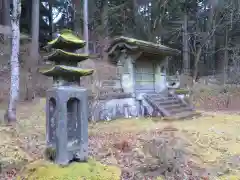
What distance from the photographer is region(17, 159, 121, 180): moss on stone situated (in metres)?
4.26

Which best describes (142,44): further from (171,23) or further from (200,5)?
(200,5)

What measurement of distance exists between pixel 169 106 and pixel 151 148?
20.0ft

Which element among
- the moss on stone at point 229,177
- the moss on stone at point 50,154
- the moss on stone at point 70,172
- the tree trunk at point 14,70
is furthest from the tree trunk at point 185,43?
the moss on stone at point 50,154

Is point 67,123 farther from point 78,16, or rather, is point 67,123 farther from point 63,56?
point 78,16

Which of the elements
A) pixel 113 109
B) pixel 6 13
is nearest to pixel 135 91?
pixel 113 109

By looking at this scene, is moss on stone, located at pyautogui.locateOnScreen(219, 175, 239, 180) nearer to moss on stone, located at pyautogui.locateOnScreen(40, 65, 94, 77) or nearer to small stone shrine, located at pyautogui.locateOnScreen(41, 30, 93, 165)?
small stone shrine, located at pyautogui.locateOnScreen(41, 30, 93, 165)

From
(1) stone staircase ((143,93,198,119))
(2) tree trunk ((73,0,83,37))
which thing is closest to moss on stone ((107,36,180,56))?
(1) stone staircase ((143,93,198,119))

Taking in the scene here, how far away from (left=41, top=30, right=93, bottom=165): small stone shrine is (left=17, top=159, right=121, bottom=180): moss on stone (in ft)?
0.58

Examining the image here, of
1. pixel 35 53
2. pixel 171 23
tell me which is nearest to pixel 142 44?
pixel 35 53

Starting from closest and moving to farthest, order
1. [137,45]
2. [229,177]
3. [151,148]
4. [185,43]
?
[229,177]
[151,148]
[137,45]
[185,43]

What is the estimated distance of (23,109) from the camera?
1243 centimetres

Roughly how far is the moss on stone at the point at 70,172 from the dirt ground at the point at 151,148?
0.70 meters

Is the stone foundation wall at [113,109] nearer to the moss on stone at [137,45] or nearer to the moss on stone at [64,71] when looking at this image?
the moss on stone at [137,45]

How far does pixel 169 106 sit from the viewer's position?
12203 millimetres
